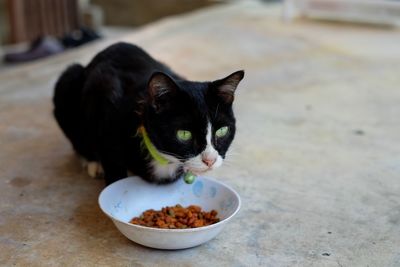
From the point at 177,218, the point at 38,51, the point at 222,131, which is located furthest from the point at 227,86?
the point at 38,51

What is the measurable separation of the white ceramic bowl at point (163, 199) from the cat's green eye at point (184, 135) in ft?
1.01

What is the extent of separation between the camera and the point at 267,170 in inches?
111

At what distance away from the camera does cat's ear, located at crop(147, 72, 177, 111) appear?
1.95 m

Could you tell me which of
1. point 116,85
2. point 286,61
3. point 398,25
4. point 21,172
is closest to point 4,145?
point 21,172

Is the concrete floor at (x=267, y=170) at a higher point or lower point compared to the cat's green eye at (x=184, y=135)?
lower

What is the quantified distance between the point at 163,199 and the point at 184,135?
46 centimetres

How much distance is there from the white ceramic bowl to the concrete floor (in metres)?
0.06

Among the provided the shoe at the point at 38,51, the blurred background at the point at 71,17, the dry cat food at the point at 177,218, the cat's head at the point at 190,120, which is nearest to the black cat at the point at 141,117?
the cat's head at the point at 190,120

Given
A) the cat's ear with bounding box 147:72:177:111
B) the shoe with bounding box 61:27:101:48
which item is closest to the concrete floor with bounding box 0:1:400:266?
the cat's ear with bounding box 147:72:177:111

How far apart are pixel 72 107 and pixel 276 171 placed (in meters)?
0.99

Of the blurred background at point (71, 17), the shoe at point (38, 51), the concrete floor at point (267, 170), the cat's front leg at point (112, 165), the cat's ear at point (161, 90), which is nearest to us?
the cat's ear at point (161, 90)

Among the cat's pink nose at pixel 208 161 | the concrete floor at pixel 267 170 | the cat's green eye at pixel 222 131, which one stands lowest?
the concrete floor at pixel 267 170

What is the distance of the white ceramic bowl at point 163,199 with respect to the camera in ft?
6.66

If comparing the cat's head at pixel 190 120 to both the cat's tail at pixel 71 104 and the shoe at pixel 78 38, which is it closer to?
the cat's tail at pixel 71 104
